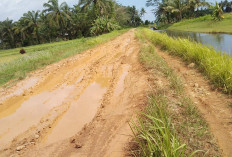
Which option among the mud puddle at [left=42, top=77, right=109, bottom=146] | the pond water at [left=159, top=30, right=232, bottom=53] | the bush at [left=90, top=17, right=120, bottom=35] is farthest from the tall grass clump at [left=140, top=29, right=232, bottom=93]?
the bush at [left=90, top=17, right=120, bottom=35]

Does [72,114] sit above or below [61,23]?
below

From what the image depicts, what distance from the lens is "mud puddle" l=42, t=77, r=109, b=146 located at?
2.80m

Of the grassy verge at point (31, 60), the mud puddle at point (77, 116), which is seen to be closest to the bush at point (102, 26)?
the grassy verge at point (31, 60)

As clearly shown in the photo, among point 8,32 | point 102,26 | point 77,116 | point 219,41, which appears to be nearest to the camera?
point 77,116

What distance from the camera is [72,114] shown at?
3.42 meters

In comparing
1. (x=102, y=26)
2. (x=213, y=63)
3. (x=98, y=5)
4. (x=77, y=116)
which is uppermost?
(x=98, y=5)

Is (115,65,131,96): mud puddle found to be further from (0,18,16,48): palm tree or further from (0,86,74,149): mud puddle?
(0,18,16,48): palm tree

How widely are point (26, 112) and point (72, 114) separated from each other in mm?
1165

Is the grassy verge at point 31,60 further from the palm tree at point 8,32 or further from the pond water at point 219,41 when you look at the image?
the palm tree at point 8,32

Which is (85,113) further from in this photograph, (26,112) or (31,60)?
(31,60)

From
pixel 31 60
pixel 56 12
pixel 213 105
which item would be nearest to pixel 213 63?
pixel 213 105

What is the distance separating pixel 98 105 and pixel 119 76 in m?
1.83

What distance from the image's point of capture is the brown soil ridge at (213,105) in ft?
7.21

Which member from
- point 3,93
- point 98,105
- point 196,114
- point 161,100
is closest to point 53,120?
point 98,105
